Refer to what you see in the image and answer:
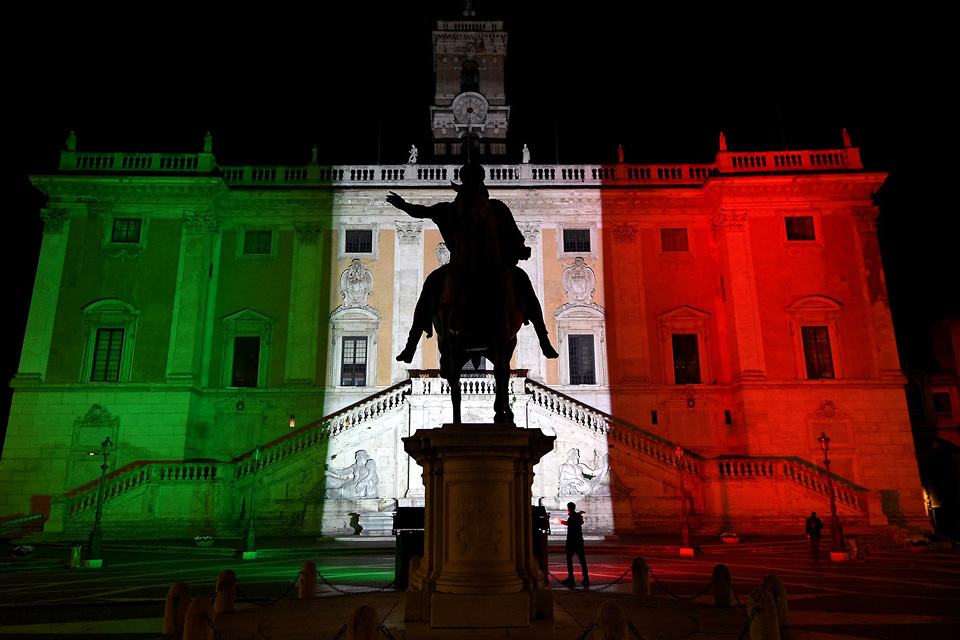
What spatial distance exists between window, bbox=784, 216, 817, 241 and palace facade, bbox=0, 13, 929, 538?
0.09 meters

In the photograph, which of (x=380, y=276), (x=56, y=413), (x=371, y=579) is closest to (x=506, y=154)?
(x=380, y=276)

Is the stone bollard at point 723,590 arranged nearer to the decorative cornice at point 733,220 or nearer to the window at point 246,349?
the decorative cornice at point 733,220

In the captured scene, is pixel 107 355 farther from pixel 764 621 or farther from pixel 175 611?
pixel 764 621

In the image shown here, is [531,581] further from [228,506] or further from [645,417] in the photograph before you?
[645,417]

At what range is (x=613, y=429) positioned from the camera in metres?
25.9

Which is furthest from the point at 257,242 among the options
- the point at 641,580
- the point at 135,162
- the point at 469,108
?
the point at 641,580

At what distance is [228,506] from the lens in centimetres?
2480

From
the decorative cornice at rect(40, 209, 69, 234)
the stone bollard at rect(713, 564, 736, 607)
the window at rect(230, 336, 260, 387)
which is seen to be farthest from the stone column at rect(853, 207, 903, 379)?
the decorative cornice at rect(40, 209, 69, 234)

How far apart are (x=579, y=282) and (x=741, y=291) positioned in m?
7.08

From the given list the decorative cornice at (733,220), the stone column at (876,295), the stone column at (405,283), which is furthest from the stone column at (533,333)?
the stone column at (876,295)

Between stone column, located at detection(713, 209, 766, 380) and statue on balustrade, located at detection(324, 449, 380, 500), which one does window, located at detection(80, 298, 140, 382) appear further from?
stone column, located at detection(713, 209, 766, 380)

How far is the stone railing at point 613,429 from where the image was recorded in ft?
83.5

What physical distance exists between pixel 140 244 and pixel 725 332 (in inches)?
1039

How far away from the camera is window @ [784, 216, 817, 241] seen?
3134 centimetres
